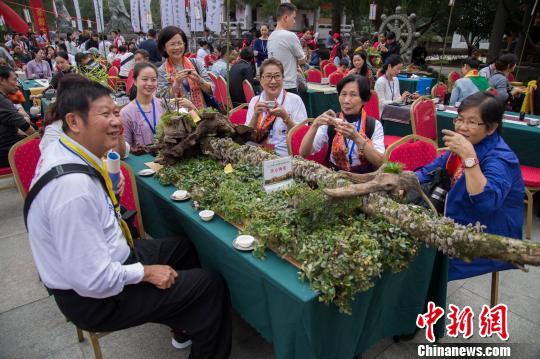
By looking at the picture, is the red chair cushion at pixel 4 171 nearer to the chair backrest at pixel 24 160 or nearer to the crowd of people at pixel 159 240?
the chair backrest at pixel 24 160

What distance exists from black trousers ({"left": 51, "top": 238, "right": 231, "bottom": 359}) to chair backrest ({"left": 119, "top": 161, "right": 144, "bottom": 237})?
0.57 meters

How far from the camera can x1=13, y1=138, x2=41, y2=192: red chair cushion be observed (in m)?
2.48

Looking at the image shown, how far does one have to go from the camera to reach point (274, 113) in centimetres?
279

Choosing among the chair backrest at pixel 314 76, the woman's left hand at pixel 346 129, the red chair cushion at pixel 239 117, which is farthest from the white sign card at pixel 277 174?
the chair backrest at pixel 314 76

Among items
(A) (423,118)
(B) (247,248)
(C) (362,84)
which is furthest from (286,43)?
(B) (247,248)

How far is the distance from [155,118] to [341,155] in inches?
66.5

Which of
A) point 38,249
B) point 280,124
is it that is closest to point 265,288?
point 38,249

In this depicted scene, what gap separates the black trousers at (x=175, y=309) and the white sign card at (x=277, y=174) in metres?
0.55

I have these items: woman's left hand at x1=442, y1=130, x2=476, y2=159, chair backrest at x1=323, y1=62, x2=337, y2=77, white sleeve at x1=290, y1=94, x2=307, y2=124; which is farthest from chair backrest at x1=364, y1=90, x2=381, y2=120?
chair backrest at x1=323, y1=62, x2=337, y2=77

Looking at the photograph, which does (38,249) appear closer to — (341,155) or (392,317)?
(392,317)

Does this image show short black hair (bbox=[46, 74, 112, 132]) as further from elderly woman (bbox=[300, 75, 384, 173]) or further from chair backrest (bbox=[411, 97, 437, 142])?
chair backrest (bbox=[411, 97, 437, 142])

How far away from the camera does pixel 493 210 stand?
178 cm

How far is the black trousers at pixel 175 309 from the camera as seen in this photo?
1507 millimetres

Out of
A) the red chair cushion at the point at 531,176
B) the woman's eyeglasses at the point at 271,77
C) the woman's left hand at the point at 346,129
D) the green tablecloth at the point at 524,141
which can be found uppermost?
the woman's eyeglasses at the point at 271,77
